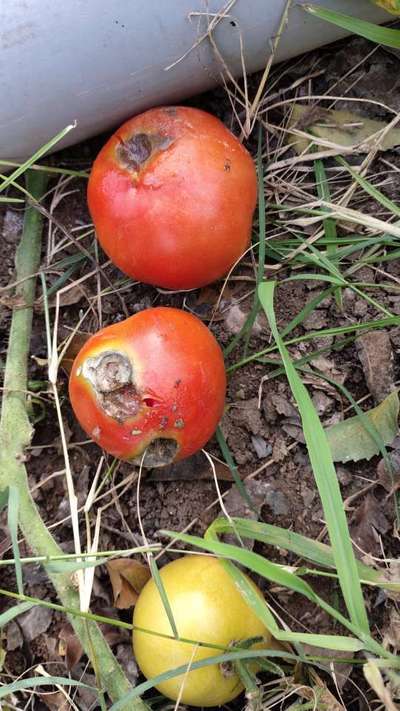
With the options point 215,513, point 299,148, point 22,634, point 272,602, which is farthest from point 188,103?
point 22,634

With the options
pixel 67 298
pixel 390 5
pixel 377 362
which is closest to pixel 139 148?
pixel 67 298

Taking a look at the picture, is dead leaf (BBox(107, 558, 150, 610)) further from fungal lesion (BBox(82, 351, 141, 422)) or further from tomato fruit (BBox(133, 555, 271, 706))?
fungal lesion (BBox(82, 351, 141, 422))

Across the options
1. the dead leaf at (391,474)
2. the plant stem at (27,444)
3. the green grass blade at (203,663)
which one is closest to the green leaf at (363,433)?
the dead leaf at (391,474)

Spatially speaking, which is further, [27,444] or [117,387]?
[27,444]

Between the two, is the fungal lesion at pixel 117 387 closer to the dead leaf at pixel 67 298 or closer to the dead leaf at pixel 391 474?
the dead leaf at pixel 67 298

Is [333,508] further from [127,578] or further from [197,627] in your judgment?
[127,578]
